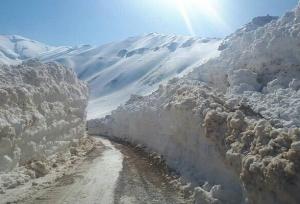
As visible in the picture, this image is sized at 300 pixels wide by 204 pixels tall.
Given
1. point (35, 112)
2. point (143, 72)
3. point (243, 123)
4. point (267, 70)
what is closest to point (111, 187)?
point (243, 123)

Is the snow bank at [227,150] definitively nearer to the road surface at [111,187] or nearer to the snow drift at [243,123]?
the snow drift at [243,123]

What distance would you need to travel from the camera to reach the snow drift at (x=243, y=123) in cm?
1107

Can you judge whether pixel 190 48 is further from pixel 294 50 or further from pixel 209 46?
pixel 294 50

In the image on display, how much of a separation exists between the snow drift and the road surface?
1.23m

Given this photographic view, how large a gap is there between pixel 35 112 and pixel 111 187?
6660 mm

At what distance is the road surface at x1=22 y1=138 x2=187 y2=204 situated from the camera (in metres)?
13.8

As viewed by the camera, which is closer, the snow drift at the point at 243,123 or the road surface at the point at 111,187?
the snow drift at the point at 243,123

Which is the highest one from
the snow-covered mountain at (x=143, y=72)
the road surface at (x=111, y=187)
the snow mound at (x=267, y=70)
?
the snow-covered mountain at (x=143, y=72)

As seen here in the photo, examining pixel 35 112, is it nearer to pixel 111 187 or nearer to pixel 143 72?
pixel 111 187

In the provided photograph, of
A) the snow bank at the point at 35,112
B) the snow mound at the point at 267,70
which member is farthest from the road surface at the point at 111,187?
the snow mound at the point at 267,70

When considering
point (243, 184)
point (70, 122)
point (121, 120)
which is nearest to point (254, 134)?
point (243, 184)

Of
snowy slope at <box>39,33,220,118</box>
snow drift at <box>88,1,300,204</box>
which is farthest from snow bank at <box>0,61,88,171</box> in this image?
snowy slope at <box>39,33,220,118</box>

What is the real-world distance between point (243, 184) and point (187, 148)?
8176 millimetres

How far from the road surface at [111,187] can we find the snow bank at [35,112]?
215cm
